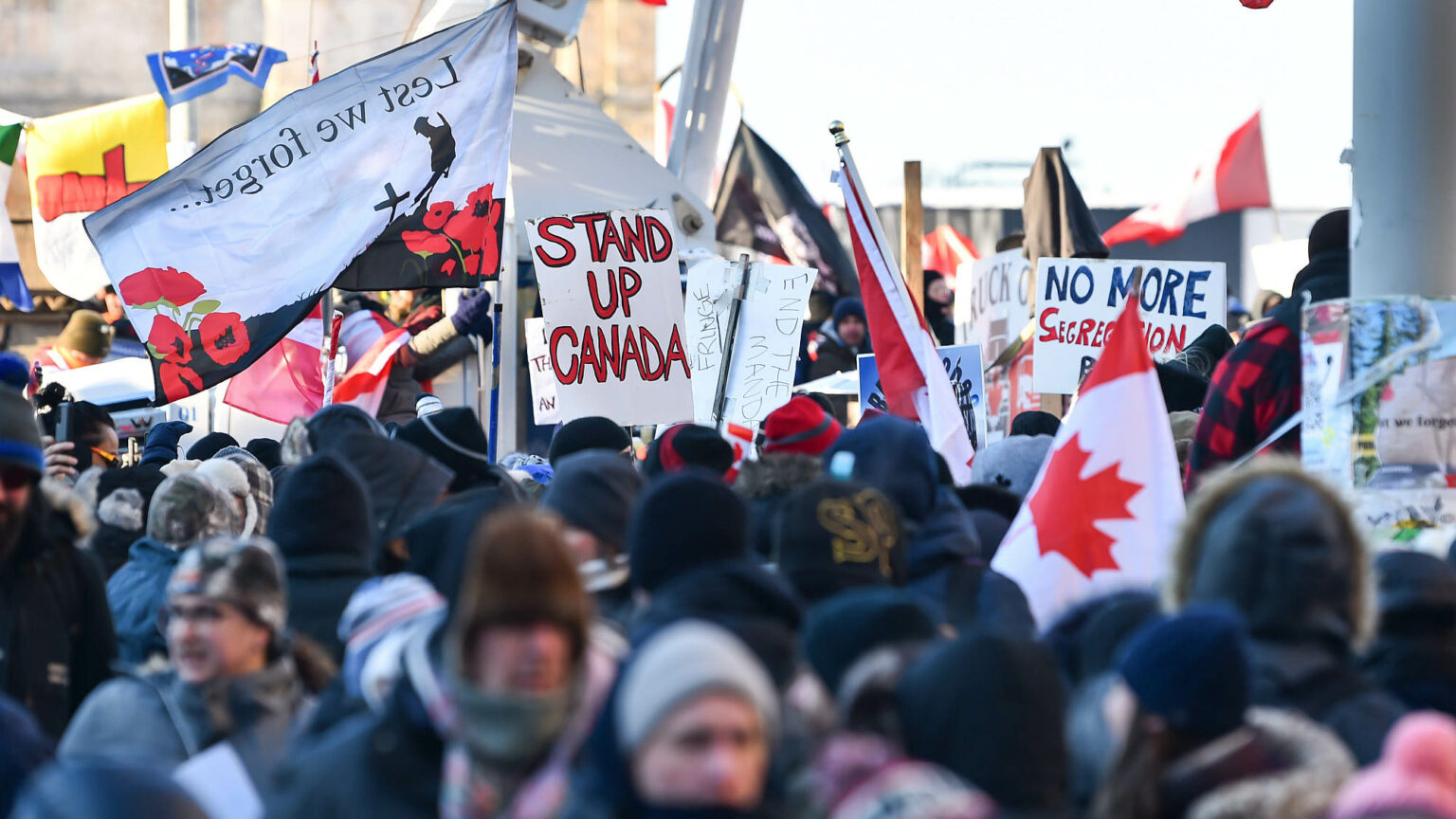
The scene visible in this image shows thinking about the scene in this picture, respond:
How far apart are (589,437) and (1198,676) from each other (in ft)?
12.7

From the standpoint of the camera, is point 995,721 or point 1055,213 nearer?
point 995,721

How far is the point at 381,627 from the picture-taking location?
3521 millimetres

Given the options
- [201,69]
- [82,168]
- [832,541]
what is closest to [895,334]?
[832,541]

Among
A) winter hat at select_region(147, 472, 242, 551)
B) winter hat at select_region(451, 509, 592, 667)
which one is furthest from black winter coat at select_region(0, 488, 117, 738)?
winter hat at select_region(451, 509, 592, 667)

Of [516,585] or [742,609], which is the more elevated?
[516,585]

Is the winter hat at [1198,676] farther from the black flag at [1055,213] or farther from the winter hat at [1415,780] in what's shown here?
the black flag at [1055,213]

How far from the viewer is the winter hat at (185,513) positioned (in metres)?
5.00

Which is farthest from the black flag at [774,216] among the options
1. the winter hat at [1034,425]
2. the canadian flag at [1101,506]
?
the canadian flag at [1101,506]

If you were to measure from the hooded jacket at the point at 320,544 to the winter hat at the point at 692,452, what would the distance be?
1497mm

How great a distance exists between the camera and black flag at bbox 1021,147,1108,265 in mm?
11820

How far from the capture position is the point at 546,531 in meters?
2.72

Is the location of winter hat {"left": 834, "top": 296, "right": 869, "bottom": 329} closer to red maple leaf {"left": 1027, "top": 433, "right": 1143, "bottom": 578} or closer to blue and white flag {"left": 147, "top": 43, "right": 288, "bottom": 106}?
blue and white flag {"left": 147, "top": 43, "right": 288, "bottom": 106}

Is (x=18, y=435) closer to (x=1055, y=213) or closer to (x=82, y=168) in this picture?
(x=1055, y=213)

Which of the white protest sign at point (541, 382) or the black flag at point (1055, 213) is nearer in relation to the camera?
the white protest sign at point (541, 382)
